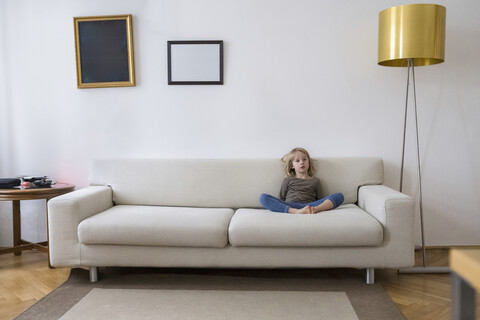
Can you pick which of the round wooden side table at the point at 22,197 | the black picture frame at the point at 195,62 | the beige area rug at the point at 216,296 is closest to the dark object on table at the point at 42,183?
the round wooden side table at the point at 22,197

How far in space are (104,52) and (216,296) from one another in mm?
2035

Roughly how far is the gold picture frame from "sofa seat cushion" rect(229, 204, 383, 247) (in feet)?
5.07

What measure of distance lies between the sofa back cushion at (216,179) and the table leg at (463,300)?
2.11m

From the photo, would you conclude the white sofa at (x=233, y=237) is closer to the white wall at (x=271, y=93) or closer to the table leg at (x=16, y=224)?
the white wall at (x=271, y=93)

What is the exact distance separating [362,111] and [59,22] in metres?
2.40

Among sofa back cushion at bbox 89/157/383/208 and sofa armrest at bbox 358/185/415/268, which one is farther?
sofa back cushion at bbox 89/157/383/208

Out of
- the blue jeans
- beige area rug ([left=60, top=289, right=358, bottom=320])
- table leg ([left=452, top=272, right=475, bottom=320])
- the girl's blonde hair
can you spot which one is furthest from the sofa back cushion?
table leg ([left=452, top=272, right=475, bottom=320])

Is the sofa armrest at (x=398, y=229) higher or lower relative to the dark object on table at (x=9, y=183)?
lower

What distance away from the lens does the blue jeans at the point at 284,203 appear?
2628 millimetres

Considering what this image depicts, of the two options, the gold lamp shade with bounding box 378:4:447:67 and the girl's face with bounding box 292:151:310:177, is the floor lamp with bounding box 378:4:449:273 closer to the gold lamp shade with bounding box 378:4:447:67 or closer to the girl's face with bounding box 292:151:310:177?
the gold lamp shade with bounding box 378:4:447:67

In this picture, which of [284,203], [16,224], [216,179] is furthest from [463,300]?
[16,224]

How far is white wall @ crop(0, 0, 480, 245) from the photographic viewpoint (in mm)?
3062

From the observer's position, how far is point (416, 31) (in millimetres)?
2545

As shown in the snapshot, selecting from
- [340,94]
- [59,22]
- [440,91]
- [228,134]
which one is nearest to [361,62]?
[340,94]
